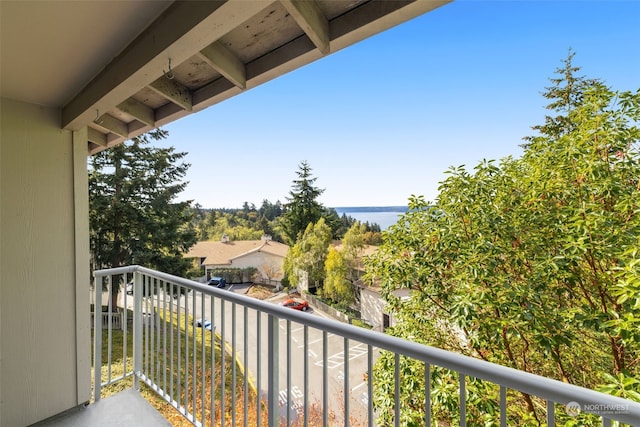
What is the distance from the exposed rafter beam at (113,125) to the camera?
7.29ft

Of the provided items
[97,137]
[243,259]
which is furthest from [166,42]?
[243,259]

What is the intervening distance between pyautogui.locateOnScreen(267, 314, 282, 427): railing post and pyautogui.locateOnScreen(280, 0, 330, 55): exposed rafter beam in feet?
3.86

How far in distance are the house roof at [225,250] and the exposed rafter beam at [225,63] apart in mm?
12931

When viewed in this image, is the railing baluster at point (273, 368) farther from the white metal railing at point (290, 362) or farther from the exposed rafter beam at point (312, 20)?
the exposed rafter beam at point (312, 20)

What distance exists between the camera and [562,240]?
3.34 meters

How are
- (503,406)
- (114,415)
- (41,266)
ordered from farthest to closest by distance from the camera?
1. (114,415)
2. (41,266)
3. (503,406)

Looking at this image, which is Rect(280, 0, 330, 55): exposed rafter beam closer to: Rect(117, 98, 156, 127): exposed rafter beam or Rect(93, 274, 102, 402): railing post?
Rect(117, 98, 156, 127): exposed rafter beam

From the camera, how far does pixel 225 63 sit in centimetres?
140

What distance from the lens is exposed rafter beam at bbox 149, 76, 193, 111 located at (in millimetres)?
1614

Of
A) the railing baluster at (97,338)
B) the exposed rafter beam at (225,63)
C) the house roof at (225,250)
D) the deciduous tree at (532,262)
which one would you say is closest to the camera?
the exposed rafter beam at (225,63)

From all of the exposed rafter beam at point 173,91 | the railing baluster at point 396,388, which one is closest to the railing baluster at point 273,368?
the railing baluster at point 396,388

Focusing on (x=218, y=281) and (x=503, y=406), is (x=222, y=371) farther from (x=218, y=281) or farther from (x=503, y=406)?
(x=218, y=281)

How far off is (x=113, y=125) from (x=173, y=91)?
92 cm

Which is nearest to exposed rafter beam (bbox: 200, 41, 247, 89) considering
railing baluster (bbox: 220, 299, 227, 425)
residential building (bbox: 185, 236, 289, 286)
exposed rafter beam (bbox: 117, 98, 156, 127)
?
exposed rafter beam (bbox: 117, 98, 156, 127)
